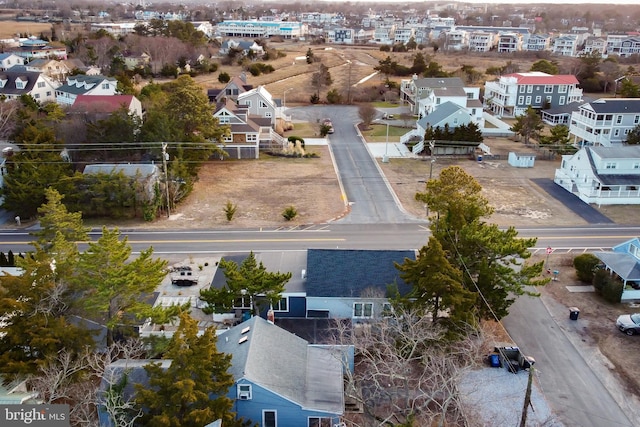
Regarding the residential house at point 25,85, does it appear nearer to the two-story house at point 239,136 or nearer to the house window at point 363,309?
the two-story house at point 239,136

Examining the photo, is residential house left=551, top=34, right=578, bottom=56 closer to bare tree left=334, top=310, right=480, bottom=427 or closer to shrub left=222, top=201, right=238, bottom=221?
shrub left=222, top=201, right=238, bottom=221

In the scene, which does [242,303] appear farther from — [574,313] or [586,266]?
[586,266]

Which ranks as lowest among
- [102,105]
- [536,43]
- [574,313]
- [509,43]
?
[574,313]

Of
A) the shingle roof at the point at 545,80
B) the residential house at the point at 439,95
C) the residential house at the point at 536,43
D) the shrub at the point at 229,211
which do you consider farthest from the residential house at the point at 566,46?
the shrub at the point at 229,211

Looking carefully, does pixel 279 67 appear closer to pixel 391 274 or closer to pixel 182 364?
pixel 391 274

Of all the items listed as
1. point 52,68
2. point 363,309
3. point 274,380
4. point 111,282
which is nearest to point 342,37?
point 52,68

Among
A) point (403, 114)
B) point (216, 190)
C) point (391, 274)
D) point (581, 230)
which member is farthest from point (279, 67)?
point (391, 274)
